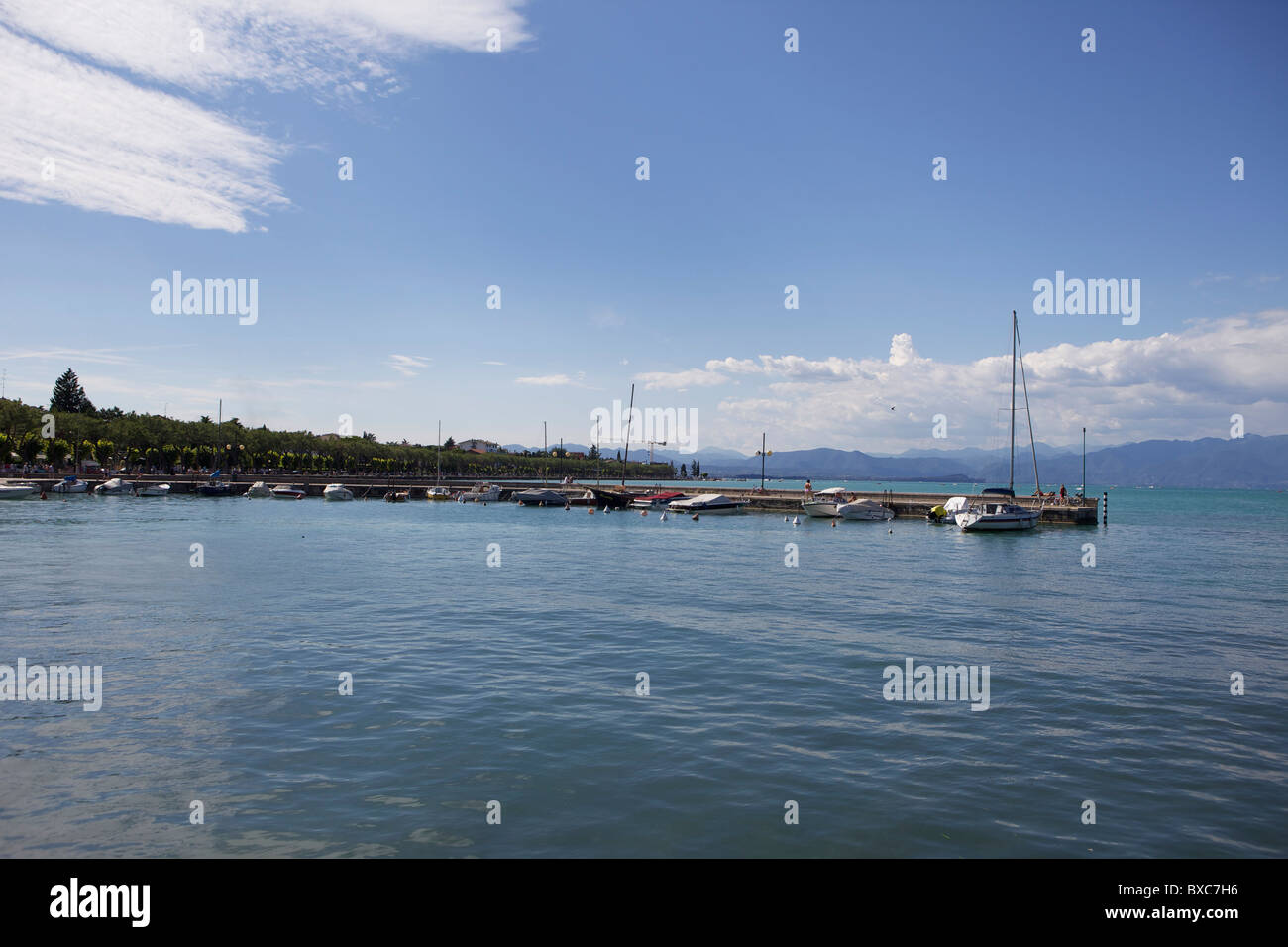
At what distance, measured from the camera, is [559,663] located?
19.5m

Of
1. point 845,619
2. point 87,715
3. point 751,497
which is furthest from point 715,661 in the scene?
point 751,497

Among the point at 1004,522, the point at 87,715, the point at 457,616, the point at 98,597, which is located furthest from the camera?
the point at 1004,522

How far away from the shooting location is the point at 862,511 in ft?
284

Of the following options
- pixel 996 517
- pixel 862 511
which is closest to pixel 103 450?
pixel 862 511

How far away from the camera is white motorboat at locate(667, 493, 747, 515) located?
97.1m

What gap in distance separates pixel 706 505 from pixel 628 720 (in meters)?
82.8

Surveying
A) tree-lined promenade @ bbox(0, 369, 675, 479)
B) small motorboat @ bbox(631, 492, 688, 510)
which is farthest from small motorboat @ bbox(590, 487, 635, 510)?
tree-lined promenade @ bbox(0, 369, 675, 479)

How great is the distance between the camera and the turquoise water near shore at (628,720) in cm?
1005

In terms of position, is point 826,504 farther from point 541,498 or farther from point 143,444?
point 143,444

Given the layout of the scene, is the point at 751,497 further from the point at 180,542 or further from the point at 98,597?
the point at 98,597

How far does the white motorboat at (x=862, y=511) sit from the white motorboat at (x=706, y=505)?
1706 centimetres

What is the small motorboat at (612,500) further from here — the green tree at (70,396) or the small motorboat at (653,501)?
the green tree at (70,396)

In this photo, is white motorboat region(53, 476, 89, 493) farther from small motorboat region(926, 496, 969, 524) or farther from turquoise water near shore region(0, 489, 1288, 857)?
small motorboat region(926, 496, 969, 524)
